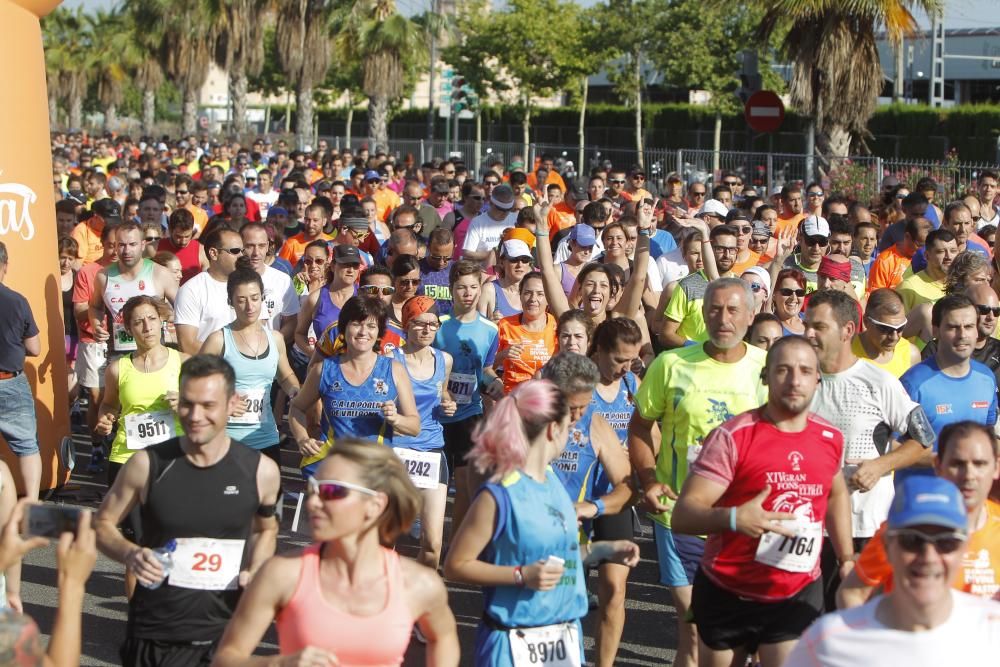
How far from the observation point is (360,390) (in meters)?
7.12

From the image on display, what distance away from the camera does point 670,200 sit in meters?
16.1

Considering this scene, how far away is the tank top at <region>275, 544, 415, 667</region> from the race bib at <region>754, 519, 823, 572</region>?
5.40 ft

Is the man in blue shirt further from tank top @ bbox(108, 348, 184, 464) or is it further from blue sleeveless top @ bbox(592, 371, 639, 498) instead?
tank top @ bbox(108, 348, 184, 464)

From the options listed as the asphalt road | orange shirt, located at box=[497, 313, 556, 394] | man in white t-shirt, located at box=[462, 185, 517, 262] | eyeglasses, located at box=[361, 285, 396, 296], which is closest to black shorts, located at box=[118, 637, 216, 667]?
the asphalt road

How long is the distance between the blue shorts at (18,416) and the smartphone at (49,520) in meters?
4.76

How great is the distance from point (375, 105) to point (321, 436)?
3612cm

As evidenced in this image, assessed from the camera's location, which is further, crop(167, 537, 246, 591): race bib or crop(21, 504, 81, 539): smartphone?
crop(167, 537, 246, 591): race bib

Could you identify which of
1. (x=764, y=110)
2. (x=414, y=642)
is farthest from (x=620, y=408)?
(x=764, y=110)

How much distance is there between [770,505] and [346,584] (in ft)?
5.81

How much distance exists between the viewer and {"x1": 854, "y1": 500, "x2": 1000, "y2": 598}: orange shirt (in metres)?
4.35

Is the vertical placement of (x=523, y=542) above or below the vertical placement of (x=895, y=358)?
below

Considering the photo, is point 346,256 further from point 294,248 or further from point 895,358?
point 895,358

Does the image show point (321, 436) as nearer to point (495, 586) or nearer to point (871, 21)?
point (495, 586)

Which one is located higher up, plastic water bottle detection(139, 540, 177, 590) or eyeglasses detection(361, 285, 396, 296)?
eyeglasses detection(361, 285, 396, 296)
